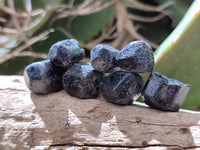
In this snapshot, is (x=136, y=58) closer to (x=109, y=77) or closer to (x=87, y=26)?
(x=109, y=77)

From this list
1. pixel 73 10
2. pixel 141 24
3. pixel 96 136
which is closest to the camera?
pixel 96 136

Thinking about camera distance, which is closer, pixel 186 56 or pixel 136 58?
pixel 136 58

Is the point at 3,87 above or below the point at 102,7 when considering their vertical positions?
below

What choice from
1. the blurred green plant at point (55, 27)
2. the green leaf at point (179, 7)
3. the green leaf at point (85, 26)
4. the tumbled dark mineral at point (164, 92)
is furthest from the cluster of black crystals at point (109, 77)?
the green leaf at point (179, 7)

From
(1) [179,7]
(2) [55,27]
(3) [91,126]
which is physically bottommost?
(3) [91,126]

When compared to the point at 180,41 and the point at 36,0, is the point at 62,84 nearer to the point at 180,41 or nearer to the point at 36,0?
the point at 180,41

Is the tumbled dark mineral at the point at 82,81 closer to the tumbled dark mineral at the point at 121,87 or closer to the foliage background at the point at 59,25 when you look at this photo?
the tumbled dark mineral at the point at 121,87

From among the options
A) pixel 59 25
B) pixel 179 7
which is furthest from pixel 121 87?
pixel 179 7

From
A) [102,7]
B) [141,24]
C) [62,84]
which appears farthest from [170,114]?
[141,24]
